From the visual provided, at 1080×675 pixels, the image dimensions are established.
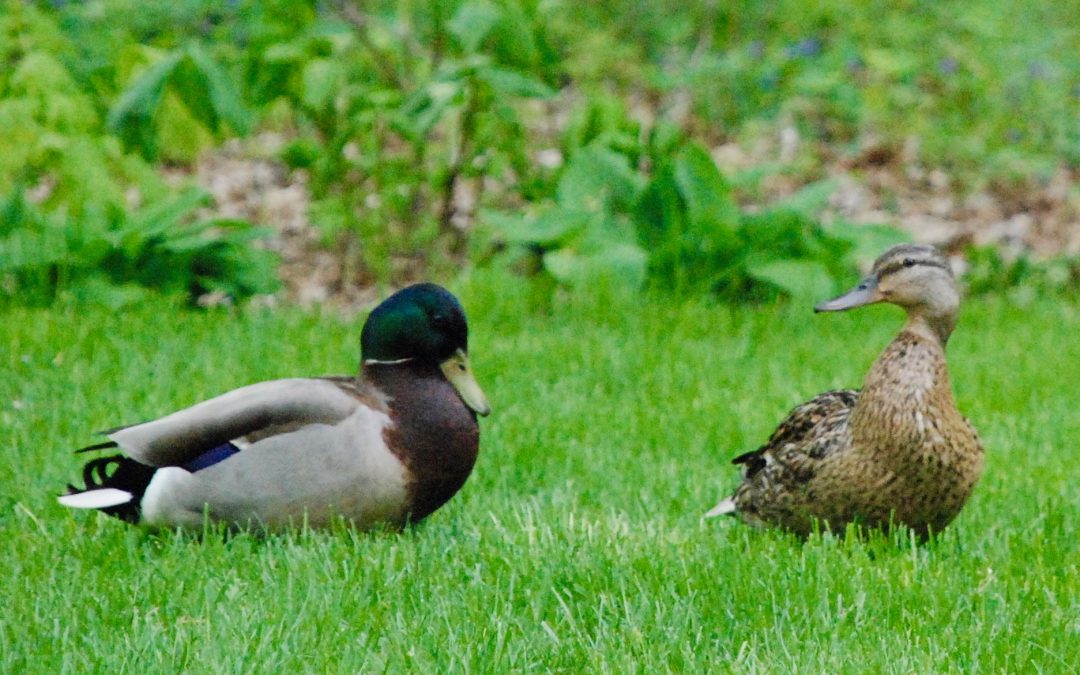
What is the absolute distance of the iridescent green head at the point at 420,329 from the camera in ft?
13.9

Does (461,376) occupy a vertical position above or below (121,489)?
above

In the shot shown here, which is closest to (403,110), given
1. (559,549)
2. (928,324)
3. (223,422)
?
(223,422)

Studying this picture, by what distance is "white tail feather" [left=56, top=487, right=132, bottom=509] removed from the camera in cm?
399

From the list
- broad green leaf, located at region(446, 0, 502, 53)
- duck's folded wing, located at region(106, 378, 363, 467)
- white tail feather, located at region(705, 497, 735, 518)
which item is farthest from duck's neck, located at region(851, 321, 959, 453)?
broad green leaf, located at region(446, 0, 502, 53)

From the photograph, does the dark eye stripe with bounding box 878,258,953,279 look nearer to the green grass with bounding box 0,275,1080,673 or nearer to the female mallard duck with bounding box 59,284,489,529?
the green grass with bounding box 0,275,1080,673

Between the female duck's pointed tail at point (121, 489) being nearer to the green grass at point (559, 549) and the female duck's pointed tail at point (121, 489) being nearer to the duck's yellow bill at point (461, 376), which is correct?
the green grass at point (559, 549)

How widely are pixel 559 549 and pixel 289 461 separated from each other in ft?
2.45

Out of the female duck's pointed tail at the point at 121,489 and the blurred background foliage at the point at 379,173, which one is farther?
the blurred background foliage at the point at 379,173

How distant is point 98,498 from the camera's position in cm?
401

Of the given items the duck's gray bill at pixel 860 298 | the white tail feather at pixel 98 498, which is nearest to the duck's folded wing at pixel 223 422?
the white tail feather at pixel 98 498

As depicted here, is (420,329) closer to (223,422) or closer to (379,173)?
(223,422)

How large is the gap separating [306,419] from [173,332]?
256cm

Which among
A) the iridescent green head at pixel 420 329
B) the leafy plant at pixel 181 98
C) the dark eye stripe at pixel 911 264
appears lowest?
the iridescent green head at pixel 420 329

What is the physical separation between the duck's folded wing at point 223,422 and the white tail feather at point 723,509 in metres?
1.05
